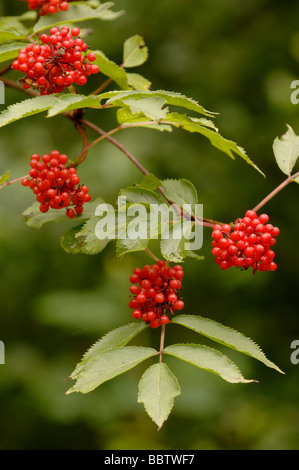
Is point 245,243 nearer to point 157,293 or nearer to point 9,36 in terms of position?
point 157,293

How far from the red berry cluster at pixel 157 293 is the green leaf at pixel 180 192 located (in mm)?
195

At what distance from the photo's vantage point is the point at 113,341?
1.49 metres

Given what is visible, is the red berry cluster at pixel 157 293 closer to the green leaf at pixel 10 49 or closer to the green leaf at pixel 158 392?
the green leaf at pixel 158 392

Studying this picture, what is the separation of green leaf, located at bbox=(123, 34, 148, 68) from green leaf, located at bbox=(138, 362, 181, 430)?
3.87 ft

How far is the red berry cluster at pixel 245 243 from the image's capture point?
1.45m

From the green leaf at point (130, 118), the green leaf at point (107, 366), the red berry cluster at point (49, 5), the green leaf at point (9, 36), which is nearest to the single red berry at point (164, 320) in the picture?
the green leaf at point (107, 366)

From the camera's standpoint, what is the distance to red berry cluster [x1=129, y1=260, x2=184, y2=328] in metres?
1.53

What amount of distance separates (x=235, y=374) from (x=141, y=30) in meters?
2.98

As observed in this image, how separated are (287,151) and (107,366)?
0.90 meters

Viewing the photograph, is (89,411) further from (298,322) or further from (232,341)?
(232,341)

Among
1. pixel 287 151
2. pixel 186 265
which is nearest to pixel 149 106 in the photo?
pixel 287 151

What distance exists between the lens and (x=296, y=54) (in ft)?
11.3

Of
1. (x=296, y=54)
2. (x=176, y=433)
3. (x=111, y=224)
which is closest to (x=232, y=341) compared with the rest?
(x=111, y=224)

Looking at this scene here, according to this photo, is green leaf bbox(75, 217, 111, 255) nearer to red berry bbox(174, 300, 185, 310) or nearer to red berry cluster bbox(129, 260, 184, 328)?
red berry cluster bbox(129, 260, 184, 328)
